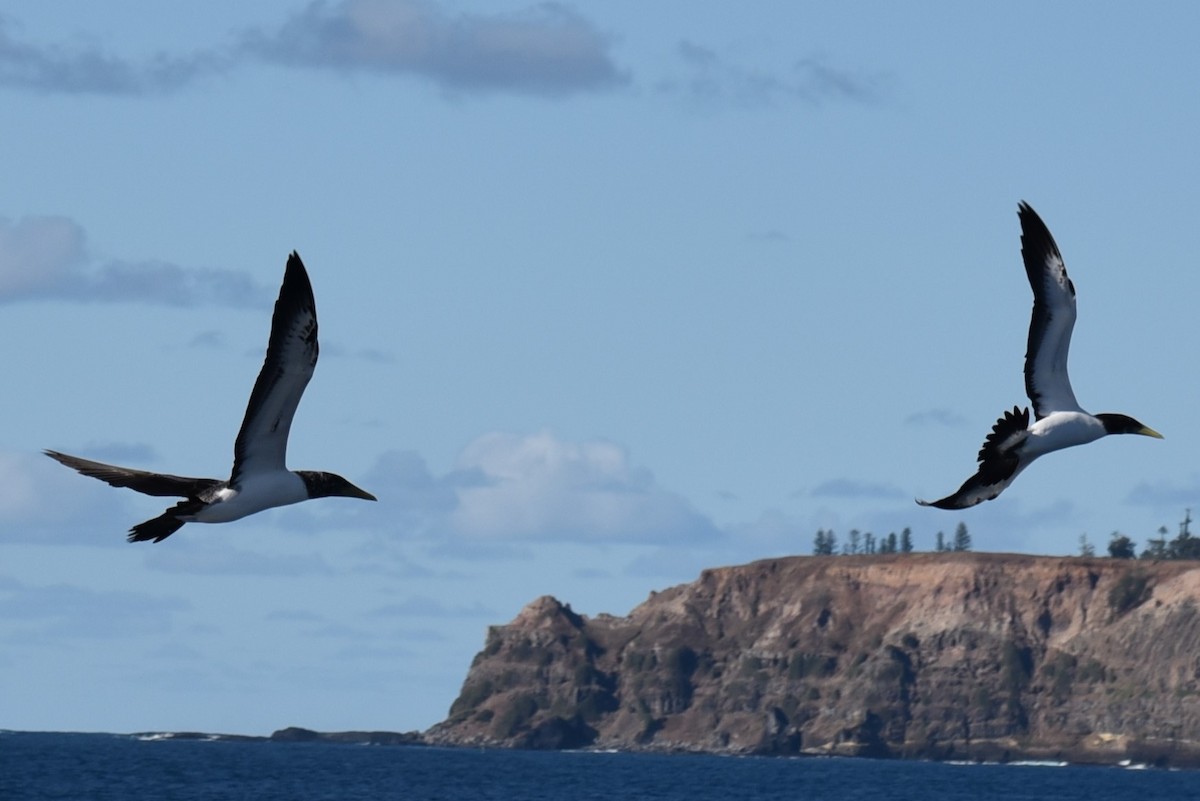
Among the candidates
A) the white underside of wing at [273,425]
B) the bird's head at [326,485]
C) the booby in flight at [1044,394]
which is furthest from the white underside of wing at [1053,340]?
the white underside of wing at [273,425]

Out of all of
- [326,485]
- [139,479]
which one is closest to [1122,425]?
[326,485]

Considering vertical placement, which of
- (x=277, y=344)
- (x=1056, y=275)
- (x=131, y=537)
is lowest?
(x=131, y=537)

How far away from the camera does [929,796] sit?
603ft

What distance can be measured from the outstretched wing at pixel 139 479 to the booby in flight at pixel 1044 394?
1216 cm

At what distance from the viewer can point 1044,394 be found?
37.9 m

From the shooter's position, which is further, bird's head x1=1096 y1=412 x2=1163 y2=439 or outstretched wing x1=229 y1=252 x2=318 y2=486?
bird's head x1=1096 y1=412 x2=1163 y2=439

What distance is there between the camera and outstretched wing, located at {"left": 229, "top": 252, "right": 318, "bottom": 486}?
1281 inches

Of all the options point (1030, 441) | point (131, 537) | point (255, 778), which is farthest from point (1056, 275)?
point (255, 778)

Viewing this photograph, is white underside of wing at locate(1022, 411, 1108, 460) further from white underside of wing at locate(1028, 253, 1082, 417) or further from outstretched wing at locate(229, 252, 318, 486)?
outstretched wing at locate(229, 252, 318, 486)

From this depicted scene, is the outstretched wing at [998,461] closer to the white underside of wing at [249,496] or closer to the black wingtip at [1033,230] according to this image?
the black wingtip at [1033,230]

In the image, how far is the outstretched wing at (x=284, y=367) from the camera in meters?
32.5

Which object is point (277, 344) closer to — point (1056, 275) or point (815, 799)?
point (1056, 275)

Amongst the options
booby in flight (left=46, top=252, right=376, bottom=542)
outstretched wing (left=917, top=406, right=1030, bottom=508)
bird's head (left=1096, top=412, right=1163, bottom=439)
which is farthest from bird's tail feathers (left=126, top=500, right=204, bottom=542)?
bird's head (left=1096, top=412, right=1163, bottom=439)

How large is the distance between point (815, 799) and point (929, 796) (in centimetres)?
1074
